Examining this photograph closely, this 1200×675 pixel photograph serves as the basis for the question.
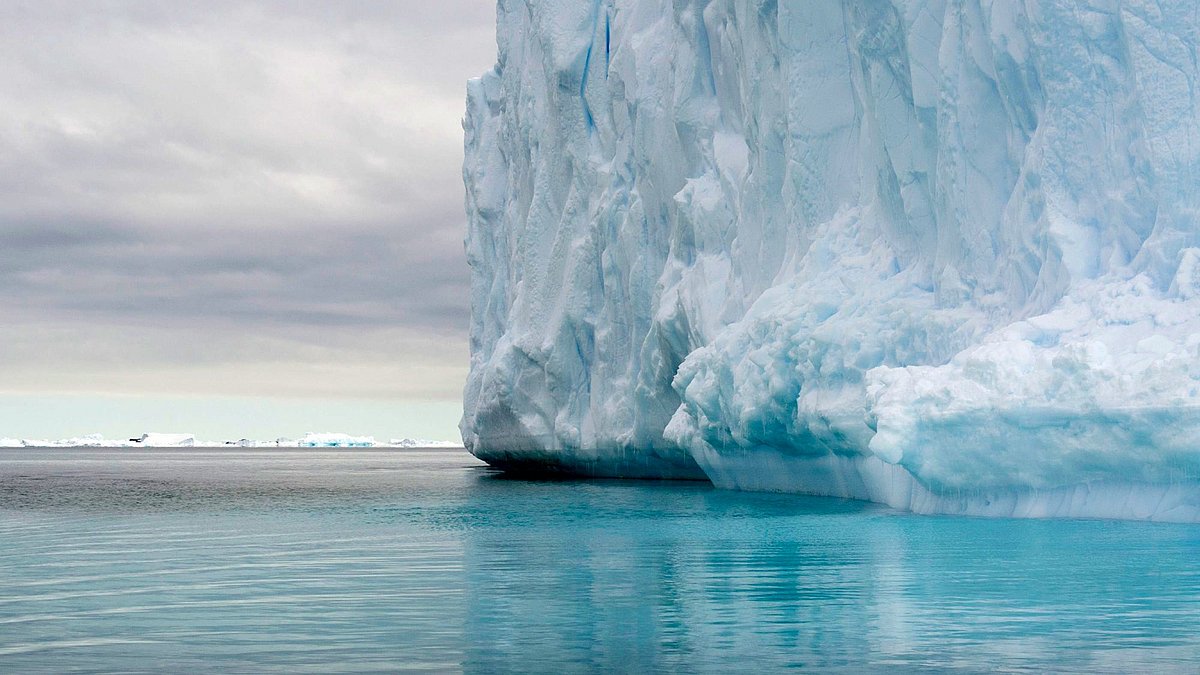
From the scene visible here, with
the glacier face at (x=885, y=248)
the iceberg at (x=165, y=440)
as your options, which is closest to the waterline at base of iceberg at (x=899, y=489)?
the glacier face at (x=885, y=248)

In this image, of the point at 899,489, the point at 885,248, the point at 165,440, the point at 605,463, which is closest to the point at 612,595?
the point at 899,489

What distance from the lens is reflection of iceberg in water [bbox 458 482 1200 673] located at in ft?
19.8

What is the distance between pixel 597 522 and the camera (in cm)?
1641

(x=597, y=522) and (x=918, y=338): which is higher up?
(x=918, y=338)

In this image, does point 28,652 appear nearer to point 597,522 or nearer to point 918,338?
point 597,522

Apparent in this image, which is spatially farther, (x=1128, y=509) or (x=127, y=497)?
(x=127, y=497)

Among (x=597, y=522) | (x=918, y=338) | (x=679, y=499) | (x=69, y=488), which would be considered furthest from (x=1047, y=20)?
(x=69, y=488)

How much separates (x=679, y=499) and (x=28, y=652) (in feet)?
52.0

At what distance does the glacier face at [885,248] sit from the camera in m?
14.0

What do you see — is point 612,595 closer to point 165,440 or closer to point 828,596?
point 828,596

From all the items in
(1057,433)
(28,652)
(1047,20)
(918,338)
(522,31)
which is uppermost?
(522,31)

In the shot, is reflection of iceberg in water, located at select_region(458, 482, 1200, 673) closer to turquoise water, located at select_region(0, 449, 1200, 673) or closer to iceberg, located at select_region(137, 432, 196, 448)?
turquoise water, located at select_region(0, 449, 1200, 673)

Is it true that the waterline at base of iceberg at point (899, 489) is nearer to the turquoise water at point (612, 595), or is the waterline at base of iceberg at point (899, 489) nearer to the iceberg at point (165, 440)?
the turquoise water at point (612, 595)

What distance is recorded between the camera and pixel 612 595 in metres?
8.50
